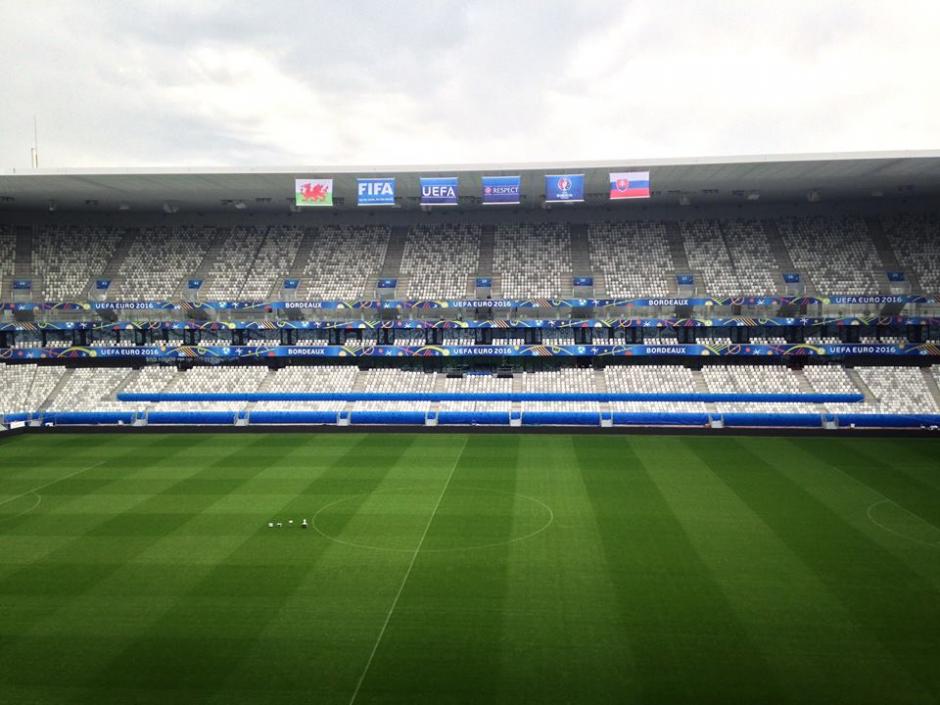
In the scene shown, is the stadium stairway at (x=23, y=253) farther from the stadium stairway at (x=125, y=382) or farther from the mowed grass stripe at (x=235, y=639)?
the mowed grass stripe at (x=235, y=639)

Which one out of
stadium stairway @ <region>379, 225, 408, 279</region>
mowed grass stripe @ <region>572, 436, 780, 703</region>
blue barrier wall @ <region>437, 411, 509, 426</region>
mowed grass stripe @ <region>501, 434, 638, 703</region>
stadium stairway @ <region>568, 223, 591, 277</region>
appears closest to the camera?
mowed grass stripe @ <region>572, 436, 780, 703</region>

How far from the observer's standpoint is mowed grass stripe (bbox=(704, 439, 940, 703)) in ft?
41.3

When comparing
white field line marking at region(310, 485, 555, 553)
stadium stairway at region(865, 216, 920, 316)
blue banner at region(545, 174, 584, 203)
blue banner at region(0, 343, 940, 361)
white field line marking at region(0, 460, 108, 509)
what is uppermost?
blue banner at region(545, 174, 584, 203)

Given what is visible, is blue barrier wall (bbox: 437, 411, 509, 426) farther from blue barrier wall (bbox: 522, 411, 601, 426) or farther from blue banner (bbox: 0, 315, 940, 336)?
blue banner (bbox: 0, 315, 940, 336)

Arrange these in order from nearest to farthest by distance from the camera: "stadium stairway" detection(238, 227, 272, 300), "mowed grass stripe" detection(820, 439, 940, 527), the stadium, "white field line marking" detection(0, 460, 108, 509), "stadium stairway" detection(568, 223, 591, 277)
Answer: the stadium < "mowed grass stripe" detection(820, 439, 940, 527) < "white field line marking" detection(0, 460, 108, 509) < "stadium stairway" detection(568, 223, 591, 277) < "stadium stairway" detection(238, 227, 272, 300)

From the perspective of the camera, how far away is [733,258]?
1820 inches

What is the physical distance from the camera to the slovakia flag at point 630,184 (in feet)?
124

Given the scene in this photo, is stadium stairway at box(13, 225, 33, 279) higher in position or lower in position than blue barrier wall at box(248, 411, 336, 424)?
higher

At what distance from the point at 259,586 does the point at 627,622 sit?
8748 mm

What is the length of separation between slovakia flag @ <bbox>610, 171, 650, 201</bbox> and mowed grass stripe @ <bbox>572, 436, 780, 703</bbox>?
19520mm

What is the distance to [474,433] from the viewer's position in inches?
1425

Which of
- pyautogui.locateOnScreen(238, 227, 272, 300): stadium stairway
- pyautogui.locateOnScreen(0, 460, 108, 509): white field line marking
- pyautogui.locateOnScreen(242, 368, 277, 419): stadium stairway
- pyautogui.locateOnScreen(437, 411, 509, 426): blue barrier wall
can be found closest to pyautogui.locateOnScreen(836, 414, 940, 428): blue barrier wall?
pyautogui.locateOnScreen(437, 411, 509, 426): blue barrier wall

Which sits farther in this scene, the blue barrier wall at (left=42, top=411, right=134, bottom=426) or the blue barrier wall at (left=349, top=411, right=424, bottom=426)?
the blue barrier wall at (left=42, top=411, right=134, bottom=426)

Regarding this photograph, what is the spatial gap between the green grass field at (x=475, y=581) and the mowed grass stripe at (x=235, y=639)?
62 mm
